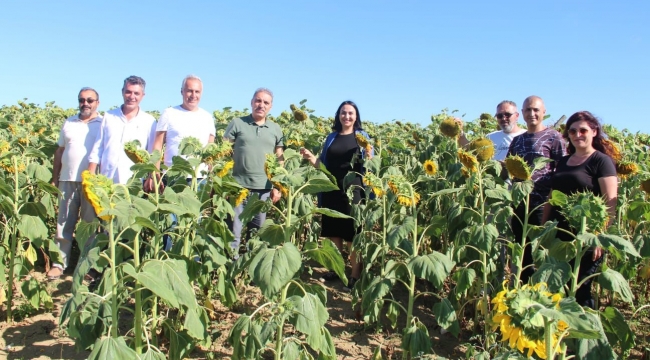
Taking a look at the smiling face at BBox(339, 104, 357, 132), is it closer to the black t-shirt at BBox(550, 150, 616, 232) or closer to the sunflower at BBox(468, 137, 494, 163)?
the sunflower at BBox(468, 137, 494, 163)

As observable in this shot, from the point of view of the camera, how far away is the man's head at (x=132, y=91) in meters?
3.91

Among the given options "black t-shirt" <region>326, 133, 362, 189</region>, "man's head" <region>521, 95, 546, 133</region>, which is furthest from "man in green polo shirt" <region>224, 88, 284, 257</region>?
"man's head" <region>521, 95, 546, 133</region>

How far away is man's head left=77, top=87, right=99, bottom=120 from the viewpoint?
427 centimetres

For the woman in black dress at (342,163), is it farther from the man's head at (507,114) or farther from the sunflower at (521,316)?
the sunflower at (521,316)

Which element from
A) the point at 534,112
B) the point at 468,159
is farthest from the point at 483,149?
the point at 534,112

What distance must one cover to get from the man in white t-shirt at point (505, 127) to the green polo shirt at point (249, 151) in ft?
5.93

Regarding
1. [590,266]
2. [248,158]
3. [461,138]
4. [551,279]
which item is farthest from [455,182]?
[551,279]

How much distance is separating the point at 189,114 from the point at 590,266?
287 cm

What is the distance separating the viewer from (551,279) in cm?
223

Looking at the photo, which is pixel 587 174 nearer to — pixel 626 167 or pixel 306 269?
pixel 626 167

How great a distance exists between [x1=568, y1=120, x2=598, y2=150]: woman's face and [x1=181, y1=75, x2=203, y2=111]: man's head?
103 inches

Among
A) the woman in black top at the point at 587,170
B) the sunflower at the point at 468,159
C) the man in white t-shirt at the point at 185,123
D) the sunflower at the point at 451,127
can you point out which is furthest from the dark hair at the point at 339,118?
the woman in black top at the point at 587,170

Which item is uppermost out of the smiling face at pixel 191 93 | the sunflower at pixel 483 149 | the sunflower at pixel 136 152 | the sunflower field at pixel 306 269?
the smiling face at pixel 191 93

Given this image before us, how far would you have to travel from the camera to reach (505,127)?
4164 mm
